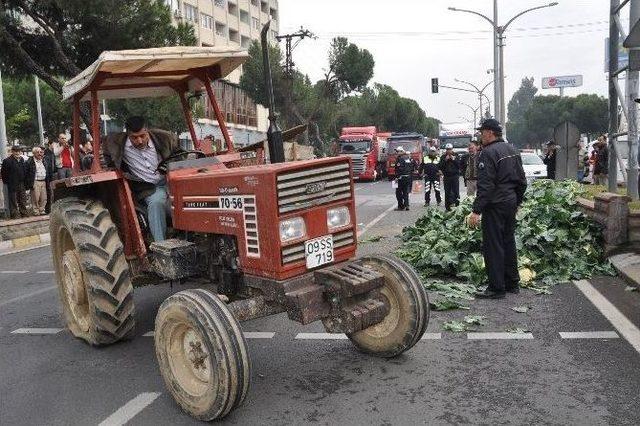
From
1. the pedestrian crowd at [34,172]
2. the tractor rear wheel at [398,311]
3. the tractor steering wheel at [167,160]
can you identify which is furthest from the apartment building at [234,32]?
the tractor rear wheel at [398,311]

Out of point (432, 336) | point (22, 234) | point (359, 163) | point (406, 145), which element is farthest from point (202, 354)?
point (406, 145)

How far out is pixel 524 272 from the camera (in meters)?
7.27

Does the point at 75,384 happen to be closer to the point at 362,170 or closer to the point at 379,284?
the point at 379,284

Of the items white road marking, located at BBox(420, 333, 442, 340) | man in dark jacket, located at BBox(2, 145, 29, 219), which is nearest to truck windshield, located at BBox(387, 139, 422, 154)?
man in dark jacket, located at BBox(2, 145, 29, 219)

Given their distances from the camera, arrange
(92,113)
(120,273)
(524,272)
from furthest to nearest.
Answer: (524,272), (92,113), (120,273)

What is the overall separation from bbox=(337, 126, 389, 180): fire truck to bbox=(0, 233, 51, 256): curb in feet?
64.9

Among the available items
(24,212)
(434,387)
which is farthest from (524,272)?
(24,212)

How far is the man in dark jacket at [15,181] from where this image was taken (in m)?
14.4

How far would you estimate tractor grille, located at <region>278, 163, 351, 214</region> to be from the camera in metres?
4.04

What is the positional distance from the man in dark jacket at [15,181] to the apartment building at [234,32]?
1461 inches

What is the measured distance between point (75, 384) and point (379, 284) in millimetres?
2412

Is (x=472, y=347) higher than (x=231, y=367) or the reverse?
the reverse

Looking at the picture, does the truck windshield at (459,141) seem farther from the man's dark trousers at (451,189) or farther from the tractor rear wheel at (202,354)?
the tractor rear wheel at (202,354)

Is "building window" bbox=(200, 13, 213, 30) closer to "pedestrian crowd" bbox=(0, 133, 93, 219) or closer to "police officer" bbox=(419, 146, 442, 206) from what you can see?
"pedestrian crowd" bbox=(0, 133, 93, 219)
